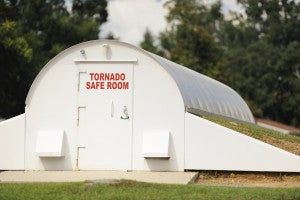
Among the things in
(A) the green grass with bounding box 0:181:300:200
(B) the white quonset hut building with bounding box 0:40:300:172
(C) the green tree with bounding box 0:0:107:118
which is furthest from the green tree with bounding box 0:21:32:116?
(A) the green grass with bounding box 0:181:300:200

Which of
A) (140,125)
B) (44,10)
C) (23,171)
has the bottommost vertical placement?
(23,171)

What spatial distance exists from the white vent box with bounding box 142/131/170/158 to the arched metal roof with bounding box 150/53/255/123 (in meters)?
1.17

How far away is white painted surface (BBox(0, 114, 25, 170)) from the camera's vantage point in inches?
825

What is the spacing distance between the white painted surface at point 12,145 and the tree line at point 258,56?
37919 millimetres

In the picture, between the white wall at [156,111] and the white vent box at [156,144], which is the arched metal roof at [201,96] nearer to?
the white wall at [156,111]

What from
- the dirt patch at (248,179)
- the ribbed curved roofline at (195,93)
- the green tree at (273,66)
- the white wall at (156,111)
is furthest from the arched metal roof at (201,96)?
the green tree at (273,66)

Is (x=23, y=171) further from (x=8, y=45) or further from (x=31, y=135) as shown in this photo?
(x=8, y=45)

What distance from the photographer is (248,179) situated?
1939 cm

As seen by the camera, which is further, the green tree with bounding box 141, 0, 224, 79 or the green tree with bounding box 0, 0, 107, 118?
the green tree with bounding box 141, 0, 224, 79

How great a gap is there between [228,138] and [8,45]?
2375 centimetres

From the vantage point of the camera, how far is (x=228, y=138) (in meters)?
19.8

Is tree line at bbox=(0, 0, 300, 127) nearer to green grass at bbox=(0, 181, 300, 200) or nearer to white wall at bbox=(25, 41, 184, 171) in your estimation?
white wall at bbox=(25, 41, 184, 171)

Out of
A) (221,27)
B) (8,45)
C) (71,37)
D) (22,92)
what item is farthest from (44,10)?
(221,27)

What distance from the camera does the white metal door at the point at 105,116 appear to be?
20.5 metres
